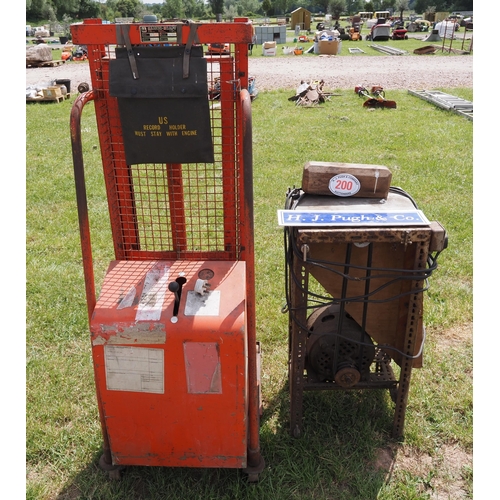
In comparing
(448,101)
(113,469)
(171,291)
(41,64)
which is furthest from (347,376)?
(41,64)

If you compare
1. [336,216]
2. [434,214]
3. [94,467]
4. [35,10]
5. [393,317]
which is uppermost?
[35,10]

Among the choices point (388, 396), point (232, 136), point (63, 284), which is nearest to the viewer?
point (232, 136)

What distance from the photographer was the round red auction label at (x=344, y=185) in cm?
262

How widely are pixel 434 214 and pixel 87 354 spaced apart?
13.3ft

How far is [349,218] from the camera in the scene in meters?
2.43

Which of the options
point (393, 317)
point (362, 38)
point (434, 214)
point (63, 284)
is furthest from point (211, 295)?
point (362, 38)

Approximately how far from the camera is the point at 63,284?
172 inches

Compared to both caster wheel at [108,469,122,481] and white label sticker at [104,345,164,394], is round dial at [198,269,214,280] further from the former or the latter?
caster wheel at [108,469,122,481]

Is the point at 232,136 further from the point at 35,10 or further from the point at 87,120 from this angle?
the point at 35,10

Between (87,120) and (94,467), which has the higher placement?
(87,120)

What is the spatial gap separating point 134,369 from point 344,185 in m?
1.45

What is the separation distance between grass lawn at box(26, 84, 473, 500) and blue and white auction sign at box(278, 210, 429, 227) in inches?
50.0

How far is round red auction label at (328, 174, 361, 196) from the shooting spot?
2623 mm

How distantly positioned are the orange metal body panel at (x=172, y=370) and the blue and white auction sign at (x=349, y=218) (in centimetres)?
37
